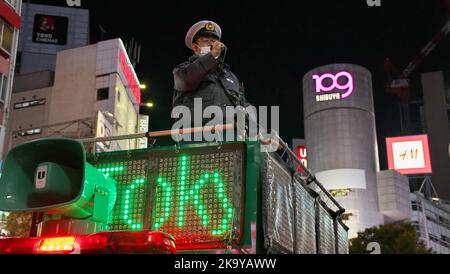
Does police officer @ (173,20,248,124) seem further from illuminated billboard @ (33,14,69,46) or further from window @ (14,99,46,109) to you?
illuminated billboard @ (33,14,69,46)

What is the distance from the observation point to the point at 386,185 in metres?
94.6

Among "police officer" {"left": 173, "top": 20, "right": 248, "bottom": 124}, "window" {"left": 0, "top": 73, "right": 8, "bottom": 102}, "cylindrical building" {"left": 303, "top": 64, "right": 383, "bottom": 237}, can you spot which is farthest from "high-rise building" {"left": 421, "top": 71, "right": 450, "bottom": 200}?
"police officer" {"left": 173, "top": 20, "right": 248, "bottom": 124}

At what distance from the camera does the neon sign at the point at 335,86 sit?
325 feet

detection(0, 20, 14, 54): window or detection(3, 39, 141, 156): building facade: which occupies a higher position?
detection(3, 39, 141, 156): building facade

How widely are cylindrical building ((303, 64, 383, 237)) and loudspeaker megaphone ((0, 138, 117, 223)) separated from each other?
9005 cm

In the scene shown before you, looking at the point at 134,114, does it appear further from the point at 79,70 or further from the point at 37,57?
the point at 37,57

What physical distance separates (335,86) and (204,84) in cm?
9562

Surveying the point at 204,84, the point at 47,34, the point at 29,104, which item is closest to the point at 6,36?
the point at 204,84

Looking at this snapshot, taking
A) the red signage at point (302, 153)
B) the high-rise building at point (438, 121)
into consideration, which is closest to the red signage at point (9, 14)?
the red signage at point (302, 153)

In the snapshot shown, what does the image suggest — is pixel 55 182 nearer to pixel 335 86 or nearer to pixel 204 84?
pixel 204 84

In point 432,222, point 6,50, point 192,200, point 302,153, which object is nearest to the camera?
point 192,200

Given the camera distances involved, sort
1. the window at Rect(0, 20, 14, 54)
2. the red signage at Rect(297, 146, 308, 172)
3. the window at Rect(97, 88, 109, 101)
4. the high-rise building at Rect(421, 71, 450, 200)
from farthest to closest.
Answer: the high-rise building at Rect(421, 71, 450, 200) < the red signage at Rect(297, 146, 308, 172) < the window at Rect(97, 88, 109, 101) < the window at Rect(0, 20, 14, 54)

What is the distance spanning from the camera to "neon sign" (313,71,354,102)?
99.1 metres

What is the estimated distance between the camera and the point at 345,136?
96.8 m
